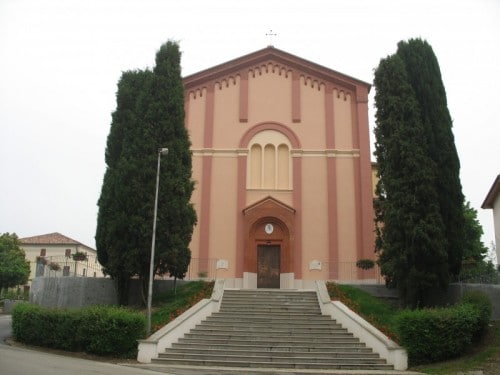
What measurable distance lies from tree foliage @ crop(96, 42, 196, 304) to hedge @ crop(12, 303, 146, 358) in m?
3.41

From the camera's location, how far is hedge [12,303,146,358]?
16031 millimetres

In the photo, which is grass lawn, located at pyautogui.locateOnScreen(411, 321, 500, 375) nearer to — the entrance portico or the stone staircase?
the stone staircase

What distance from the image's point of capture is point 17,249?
51.9 m

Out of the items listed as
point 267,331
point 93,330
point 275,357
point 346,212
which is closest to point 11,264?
point 346,212

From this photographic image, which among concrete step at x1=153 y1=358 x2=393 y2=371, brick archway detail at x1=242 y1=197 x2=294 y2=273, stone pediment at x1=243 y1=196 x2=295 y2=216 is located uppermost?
stone pediment at x1=243 y1=196 x2=295 y2=216

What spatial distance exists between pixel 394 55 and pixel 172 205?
11261 millimetres

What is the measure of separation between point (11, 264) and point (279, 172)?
34537mm

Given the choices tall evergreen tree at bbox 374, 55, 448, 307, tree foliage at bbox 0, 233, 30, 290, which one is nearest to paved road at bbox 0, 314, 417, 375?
tall evergreen tree at bbox 374, 55, 448, 307

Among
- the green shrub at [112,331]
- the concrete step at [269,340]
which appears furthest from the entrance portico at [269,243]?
the green shrub at [112,331]

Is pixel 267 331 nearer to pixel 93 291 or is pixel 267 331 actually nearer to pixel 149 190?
pixel 149 190

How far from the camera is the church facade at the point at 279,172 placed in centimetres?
2575

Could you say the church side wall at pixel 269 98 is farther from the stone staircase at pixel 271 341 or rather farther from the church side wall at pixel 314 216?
the stone staircase at pixel 271 341

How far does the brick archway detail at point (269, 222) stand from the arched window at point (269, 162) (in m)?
1.33

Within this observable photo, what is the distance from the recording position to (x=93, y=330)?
640 inches
